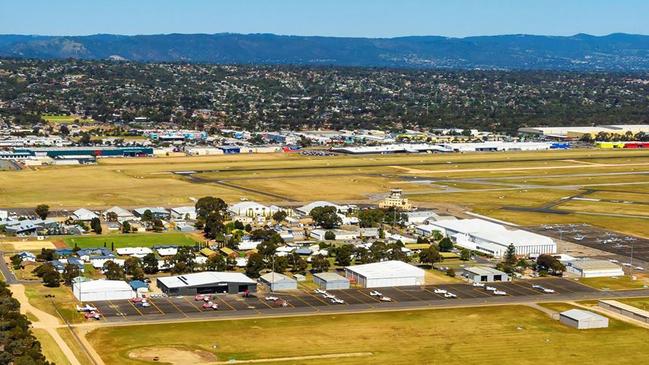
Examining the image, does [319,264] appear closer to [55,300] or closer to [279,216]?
[55,300]

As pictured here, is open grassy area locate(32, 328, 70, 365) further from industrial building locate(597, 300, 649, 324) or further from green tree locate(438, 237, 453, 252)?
green tree locate(438, 237, 453, 252)

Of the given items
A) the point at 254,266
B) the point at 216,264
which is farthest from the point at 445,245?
the point at 216,264

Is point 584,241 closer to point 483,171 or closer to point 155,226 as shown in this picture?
point 155,226

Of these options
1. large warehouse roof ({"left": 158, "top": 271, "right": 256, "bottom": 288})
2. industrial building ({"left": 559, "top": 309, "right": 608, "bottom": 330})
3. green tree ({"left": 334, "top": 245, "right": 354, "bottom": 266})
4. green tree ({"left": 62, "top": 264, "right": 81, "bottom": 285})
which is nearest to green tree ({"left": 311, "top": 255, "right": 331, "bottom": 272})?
green tree ({"left": 334, "top": 245, "right": 354, "bottom": 266})

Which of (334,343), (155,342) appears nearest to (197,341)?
(155,342)

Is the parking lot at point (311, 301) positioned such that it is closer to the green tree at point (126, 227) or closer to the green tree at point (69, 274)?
the green tree at point (69, 274)

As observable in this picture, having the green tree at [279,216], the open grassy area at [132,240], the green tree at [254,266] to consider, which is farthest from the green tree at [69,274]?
the green tree at [279,216]
